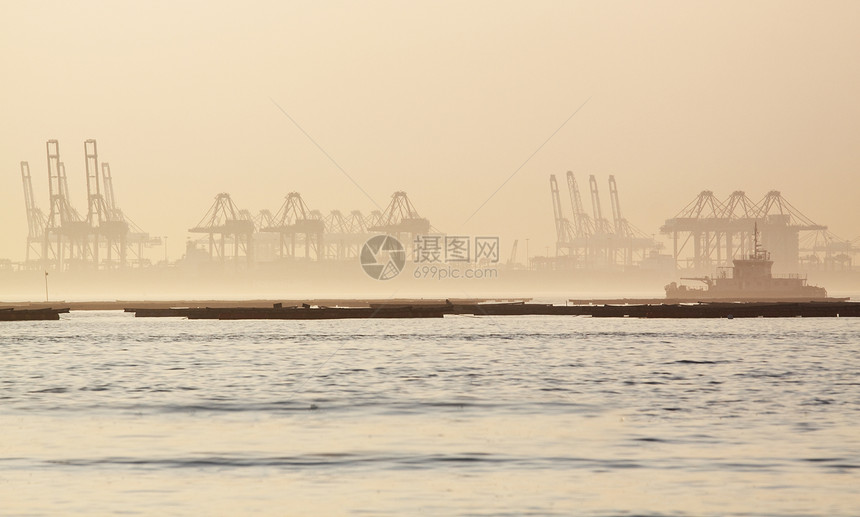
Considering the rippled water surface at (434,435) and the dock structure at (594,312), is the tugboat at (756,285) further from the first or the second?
the rippled water surface at (434,435)

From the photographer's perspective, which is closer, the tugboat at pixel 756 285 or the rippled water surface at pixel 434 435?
the rippled water surface at pixel 434 435

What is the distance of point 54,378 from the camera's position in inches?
1914

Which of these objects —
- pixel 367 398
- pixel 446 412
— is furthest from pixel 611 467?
pixel 367 398

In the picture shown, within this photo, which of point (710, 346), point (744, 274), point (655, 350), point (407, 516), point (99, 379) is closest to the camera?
point (407, 516)

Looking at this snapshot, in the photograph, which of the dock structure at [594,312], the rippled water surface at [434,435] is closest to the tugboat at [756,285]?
the dock structure at [594,312]

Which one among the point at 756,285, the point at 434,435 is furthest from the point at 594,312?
the point at 434,435

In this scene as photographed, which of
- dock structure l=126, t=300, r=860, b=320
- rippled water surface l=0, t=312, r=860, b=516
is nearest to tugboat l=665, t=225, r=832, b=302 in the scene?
dock structure l=126, t=300, r=860, b=320

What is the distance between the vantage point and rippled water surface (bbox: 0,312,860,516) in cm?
1948

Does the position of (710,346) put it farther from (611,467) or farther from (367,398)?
(611,467)

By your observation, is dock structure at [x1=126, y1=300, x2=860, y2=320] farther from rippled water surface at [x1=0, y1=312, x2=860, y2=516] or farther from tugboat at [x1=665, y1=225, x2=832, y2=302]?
rippled water surface at [x1=0, y1=312, x2=860, y2=516]

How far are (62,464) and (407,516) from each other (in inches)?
374

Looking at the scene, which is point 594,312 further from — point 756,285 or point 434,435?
point 434,435

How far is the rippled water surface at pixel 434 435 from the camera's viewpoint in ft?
63.9

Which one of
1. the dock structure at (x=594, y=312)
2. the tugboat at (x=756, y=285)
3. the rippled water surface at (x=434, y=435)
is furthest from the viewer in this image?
the tugboat at (x=756, y=285)
